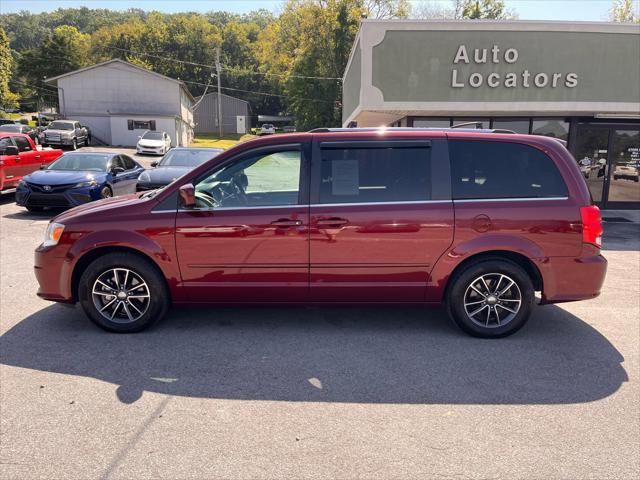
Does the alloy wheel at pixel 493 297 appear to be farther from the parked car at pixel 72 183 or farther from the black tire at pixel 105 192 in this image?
the black tire at pixel 105 192

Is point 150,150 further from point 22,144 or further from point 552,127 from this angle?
point 552,127

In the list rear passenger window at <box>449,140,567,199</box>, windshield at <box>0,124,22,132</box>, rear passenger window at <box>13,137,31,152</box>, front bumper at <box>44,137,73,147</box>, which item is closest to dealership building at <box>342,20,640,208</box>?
rear passenger window at <box>449,140,567,199</box>

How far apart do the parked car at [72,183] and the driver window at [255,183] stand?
740cm

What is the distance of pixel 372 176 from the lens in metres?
4.50

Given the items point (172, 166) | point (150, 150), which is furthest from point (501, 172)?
point (150, 150)

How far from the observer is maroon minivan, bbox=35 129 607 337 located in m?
4.44

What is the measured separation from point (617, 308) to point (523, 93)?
894cm

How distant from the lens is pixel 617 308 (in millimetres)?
5625

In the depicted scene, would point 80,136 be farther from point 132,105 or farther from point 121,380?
point 121,380

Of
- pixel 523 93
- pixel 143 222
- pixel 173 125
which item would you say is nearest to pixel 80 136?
pixel 173 125

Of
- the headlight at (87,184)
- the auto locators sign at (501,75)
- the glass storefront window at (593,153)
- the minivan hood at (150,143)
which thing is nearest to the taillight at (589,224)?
the auto locators sign at (501,75)

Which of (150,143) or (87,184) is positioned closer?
(87,184)

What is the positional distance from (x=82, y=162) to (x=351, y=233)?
10.0 m

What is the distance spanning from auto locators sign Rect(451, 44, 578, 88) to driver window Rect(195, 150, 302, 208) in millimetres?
9841
